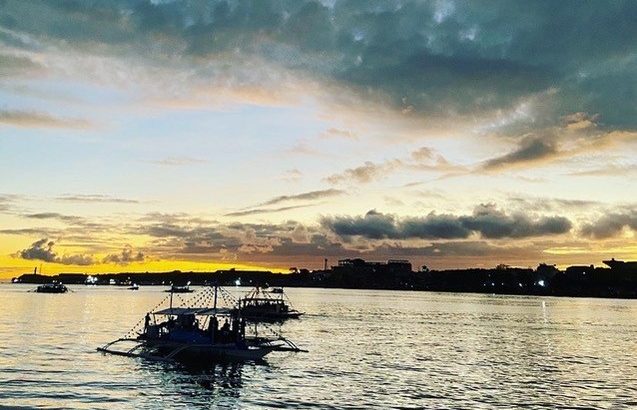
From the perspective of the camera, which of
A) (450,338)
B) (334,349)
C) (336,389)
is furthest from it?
(450,338)


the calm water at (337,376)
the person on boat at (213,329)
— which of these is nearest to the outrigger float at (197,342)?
the person on boat at (213,329)

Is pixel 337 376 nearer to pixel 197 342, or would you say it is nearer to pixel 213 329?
pixel 213 329

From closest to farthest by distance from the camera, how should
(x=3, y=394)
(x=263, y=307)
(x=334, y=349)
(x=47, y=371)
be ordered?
1. (x=3, y=394)
2. (x=47, y=371)
3. (x=334, y=349)
4. (x=263, y=307)

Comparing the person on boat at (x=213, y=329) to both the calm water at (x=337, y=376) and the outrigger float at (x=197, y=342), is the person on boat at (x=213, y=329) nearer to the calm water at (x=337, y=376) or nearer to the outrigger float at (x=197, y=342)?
the outrigger float at (x=197, y=342)

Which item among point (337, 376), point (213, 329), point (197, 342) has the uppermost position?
point (213, 329)

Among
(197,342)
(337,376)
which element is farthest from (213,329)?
(337,376)

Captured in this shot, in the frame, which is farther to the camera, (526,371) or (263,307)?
(263,307)

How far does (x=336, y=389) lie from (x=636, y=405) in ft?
87.0

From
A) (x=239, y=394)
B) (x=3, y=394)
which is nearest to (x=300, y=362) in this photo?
(x=239, y=394)

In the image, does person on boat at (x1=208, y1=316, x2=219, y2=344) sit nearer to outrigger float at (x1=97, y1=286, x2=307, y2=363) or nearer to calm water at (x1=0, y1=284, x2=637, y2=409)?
outrigger float at (x1=97, y1=286, x2=307, y2=363)

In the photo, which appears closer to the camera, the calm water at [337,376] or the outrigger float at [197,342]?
the calm water at [337,376]

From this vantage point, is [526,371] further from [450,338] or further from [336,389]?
[450,338]

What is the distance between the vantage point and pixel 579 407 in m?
52.6

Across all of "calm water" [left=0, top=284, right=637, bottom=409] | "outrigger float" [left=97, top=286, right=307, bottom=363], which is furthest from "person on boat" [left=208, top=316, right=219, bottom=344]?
"calm water" [left=0, top=284, right=637, bottom=409]
